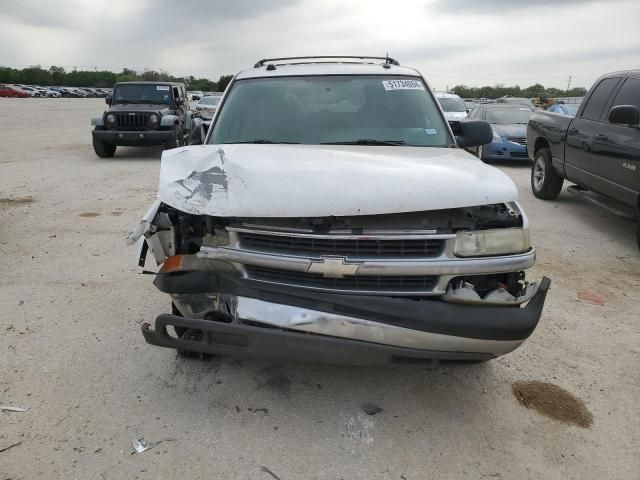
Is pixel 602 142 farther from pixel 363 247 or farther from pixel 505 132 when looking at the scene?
pixel 505 132

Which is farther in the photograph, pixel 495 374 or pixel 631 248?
pixel 631 248

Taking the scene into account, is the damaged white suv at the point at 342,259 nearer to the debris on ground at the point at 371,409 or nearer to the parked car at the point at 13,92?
the debris on ground at the point at 371,409

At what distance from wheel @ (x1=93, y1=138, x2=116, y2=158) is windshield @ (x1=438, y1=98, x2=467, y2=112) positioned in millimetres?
9589

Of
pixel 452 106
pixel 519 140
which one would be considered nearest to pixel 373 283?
pixel 519 140

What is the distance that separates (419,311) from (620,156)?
4604 mm

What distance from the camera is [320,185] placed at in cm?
254

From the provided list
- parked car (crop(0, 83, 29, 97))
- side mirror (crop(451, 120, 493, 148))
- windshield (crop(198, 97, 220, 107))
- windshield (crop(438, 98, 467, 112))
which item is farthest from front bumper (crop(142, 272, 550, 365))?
parked car (crop(0, 83, 29, 97))

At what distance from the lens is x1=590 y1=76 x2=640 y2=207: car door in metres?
5.53

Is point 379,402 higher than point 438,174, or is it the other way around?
point 438,174

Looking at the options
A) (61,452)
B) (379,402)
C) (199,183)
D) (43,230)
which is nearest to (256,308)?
(199,183)

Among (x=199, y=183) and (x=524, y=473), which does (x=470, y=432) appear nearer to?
(x=524, y=473)

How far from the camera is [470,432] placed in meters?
2.73

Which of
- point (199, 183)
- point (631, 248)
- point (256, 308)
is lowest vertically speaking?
point (631, 248)

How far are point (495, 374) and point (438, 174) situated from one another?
1424mm
